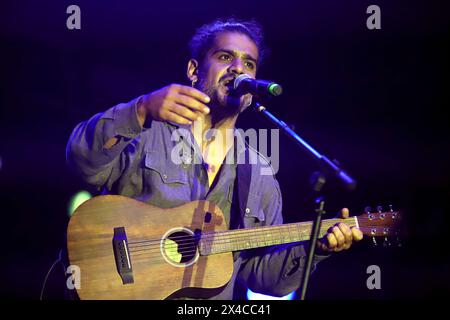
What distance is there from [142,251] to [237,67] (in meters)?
1.30

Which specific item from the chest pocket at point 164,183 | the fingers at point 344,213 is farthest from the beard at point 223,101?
the fingers at point 344,213

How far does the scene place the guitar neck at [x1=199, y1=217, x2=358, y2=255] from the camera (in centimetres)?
241

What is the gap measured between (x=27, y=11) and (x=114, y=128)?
1.67 m

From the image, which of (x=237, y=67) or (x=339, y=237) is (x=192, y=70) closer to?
(x=237, y=67)

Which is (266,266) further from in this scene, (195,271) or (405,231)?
(405,231)

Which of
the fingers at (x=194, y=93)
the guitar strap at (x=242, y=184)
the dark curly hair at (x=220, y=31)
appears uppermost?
the dark curly hair at (x=220, y=31)

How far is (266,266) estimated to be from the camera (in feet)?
9.23

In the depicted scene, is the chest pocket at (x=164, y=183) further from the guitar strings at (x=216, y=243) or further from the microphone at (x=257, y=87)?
the microphone at (x=257, y=87)

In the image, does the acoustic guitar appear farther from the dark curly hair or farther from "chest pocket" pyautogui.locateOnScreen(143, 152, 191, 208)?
the dark curly hair

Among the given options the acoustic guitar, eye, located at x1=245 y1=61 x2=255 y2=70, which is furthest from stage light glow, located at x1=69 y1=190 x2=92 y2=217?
eye, located at x1=245 y1=61 x2=255 y2=70

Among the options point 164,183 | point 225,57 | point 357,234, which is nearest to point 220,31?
point 225,57

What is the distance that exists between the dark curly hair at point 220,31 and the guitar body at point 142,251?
1.24m

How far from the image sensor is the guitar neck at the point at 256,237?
2413 mm

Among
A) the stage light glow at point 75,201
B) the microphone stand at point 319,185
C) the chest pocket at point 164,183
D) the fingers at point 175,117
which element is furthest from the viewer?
the stage light glow at point 75,201
